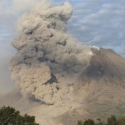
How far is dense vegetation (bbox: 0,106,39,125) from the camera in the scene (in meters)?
38.5

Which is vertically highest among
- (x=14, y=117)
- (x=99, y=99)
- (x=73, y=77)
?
(x=73, y=77)

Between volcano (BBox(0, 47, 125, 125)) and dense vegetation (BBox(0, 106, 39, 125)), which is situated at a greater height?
volcano (BBox(0, 47, 125, 125))

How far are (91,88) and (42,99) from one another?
46761mm

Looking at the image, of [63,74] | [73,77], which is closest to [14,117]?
[63,74]

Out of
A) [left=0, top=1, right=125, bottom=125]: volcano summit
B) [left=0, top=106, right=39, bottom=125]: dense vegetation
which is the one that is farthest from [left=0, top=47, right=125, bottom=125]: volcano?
[left=0, top=106, right=39, bottom=125]: dense vegetation

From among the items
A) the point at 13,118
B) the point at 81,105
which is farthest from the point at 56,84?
the point at 13,118

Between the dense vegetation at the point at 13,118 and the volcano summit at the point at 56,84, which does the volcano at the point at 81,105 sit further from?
the dense vegetation at the point at 13,118

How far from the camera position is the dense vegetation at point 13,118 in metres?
38.5

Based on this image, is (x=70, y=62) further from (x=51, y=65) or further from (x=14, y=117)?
(x=14, y=117)

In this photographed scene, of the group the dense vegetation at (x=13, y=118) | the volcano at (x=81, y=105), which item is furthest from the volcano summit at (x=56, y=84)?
the dense vegetation at (x=13, y=118)

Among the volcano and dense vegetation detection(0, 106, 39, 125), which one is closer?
dense vegetation detection(0, 106, 39, 125)

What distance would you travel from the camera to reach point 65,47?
155 metres

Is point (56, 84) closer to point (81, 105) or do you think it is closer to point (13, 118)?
point (81, 105)

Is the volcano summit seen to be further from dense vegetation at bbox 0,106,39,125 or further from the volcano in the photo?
dense vegetation at bbox 0,106,39,125
